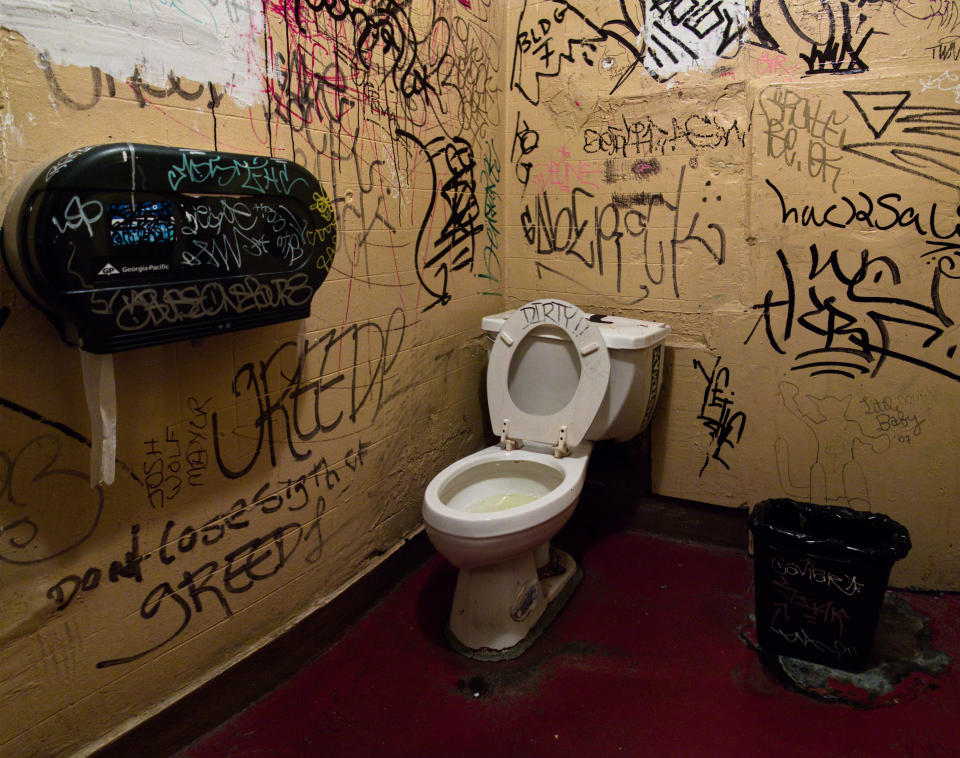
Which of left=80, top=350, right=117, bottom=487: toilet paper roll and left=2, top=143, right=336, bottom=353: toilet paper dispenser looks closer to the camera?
left=2, top=143, right=336, bottom=353: toilet paper dispenser

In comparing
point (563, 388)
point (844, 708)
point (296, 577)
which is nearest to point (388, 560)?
point (296, 577)

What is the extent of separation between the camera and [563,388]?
7.54ft

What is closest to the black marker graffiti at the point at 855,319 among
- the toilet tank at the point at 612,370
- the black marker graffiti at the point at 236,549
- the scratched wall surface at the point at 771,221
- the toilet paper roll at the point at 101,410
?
the scratched wall surface at the point at 771,221

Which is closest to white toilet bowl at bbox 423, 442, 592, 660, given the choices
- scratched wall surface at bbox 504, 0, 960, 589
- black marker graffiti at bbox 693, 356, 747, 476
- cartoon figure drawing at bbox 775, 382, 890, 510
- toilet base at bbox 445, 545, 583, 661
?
toilet base at bbox 445, 545, 583, 661

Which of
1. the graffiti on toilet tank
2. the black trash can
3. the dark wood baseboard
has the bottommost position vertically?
the dark wood baseboard

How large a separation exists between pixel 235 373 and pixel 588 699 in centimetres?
133

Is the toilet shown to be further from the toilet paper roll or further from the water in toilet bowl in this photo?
the toilet paper roll

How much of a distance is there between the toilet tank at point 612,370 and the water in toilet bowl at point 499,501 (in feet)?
1.12

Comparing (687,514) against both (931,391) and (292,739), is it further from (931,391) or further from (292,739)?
(292,739)

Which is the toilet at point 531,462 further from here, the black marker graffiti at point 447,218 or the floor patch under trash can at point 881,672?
the floor patch under trash can at point 881,672

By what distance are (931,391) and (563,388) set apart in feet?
4.04

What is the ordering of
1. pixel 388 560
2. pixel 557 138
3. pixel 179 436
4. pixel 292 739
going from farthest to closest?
pixel 557 138 → pixel 388 560 → pixel 292 739 → pixel 179 436

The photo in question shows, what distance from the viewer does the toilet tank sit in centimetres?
223

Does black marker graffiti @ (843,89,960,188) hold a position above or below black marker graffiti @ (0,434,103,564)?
above
